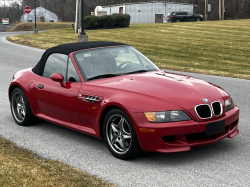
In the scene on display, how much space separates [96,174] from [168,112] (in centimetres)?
114

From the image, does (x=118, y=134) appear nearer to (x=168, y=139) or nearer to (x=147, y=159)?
(x=147, y=159)

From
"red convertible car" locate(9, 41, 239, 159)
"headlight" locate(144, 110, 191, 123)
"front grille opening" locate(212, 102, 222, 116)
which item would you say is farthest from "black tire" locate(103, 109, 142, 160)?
"front grille opening" locate(212, 102, 222, 116)

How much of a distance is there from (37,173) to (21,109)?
2789 millimetres

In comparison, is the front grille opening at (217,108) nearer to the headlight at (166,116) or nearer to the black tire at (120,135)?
the headlight at (166,116)

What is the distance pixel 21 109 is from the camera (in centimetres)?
698

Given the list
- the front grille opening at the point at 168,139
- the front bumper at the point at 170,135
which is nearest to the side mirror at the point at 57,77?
the front bumper at the point at 170,135

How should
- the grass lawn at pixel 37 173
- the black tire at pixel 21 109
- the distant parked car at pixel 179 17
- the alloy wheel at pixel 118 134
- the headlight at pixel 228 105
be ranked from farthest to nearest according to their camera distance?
the distant parked car at pixel 179 17 → the black tire at pixel 21 109 → the headlight at pixel 228 105 → the alloy wheel at pixel 118 134 → the grass lawn at pixel 37 173

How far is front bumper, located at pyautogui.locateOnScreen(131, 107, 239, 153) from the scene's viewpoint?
4484 millimetres

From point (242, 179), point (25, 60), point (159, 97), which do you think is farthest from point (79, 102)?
point (25, 60)

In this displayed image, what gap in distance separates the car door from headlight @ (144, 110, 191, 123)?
4.58 feet

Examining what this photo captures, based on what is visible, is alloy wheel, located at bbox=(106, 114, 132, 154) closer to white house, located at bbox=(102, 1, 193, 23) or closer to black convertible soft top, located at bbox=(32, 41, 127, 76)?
black convertible soft top, located at bbox=(32, 41, 127, 76)

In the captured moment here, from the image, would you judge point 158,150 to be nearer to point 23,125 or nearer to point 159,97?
point 159,97

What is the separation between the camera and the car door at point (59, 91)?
5617 mm

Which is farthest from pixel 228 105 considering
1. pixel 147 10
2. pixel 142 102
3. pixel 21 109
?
pixel 147 10
